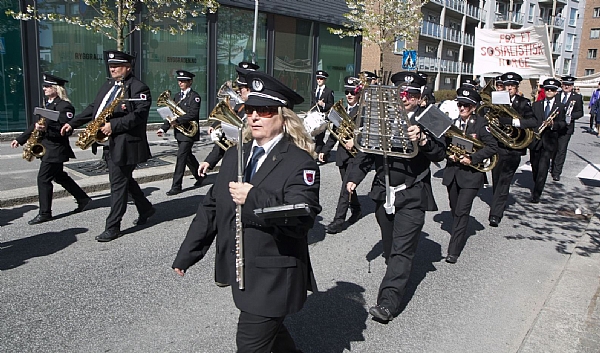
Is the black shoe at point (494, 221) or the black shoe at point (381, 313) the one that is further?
the black shoe at point (494, 221)

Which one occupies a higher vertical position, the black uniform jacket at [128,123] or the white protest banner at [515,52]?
the white protest banner at [515,52]

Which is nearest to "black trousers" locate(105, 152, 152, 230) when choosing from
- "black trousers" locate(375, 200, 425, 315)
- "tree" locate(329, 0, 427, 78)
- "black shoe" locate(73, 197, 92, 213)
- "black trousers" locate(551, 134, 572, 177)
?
"black shoe" locate(73, 197, 92, 213)

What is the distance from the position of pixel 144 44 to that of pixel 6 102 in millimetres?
4218

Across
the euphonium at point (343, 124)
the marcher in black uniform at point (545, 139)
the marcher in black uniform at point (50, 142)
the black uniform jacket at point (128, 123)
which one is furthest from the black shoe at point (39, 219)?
the marcher in black uniform at point (545, 139)

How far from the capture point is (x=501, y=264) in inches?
234

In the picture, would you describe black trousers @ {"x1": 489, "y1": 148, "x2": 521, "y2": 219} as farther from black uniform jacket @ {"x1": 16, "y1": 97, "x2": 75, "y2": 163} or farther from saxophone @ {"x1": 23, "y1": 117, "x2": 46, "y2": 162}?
saxophone @ {"x1": 23, "y1": 117, "x2": 46, "y2": 162}

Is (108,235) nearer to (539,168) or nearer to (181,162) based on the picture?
(181,162)

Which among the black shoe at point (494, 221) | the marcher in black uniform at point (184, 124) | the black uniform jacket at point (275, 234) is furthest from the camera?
the marcher in black uniform at point (184, 124)

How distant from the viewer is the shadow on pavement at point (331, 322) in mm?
3916

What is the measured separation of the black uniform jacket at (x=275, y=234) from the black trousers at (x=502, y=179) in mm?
5543

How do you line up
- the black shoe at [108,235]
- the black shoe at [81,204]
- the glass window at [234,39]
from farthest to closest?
the glass window at [234,39] < the black shoe at [81,204] < the black shoe at [108,235]

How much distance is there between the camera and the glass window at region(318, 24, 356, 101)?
21.5 m

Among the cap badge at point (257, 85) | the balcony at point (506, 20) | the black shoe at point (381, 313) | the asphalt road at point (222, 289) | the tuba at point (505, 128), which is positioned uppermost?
the balcony at point (506, 20)

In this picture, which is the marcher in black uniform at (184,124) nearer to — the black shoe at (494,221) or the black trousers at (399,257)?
the black shoe at (494,221)
